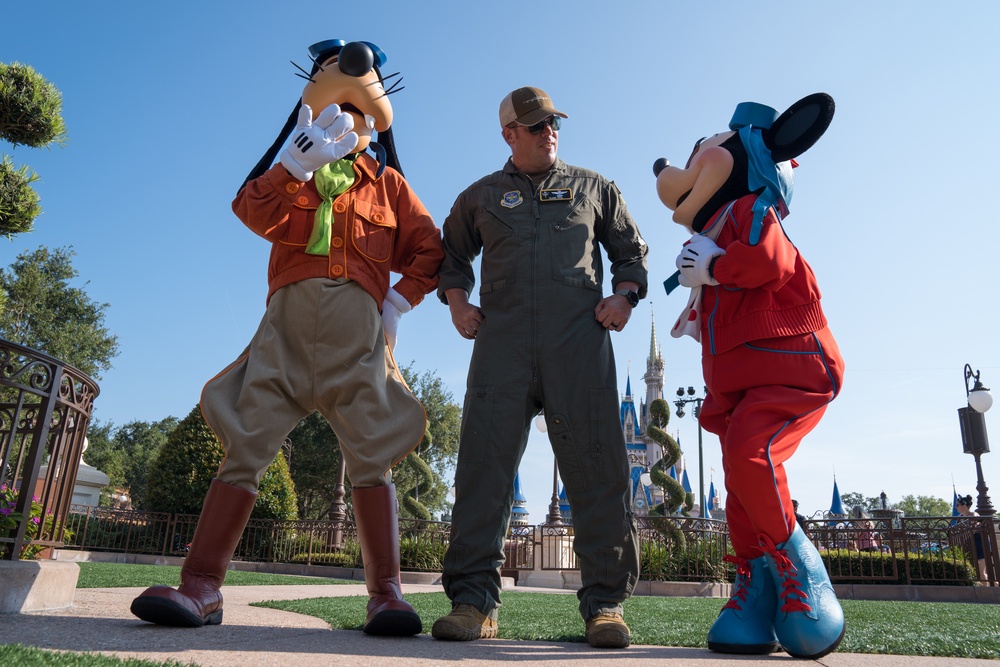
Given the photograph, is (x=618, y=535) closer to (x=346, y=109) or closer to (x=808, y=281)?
(x=808, y=281)

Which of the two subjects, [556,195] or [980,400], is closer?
[556,195]

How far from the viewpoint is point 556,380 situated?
9.32 ft

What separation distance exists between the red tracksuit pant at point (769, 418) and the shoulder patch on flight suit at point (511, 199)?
1.11 meters

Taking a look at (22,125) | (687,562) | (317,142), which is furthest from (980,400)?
(22,125)

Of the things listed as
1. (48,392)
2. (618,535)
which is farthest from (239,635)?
(48,392)

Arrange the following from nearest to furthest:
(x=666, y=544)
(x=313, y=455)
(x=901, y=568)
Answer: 1. (x=901, y=568)
2. (x=666, y=544)
3. (x=313, y=455)

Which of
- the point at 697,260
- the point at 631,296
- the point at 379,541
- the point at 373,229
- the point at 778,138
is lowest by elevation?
the point at 379,541

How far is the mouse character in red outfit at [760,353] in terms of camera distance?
7.96ft

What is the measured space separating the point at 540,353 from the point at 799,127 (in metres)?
1.55

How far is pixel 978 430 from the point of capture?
12203mm

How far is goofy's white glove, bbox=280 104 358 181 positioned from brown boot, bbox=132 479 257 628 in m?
1.29

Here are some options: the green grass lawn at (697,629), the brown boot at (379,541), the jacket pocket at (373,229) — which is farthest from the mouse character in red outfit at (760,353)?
the jacket pocket at (373,229)

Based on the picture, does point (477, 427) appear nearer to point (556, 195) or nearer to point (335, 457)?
point (556, 195)

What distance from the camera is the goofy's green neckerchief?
9.63ft
